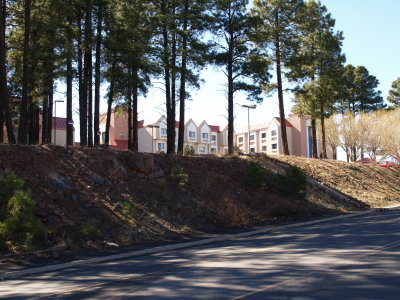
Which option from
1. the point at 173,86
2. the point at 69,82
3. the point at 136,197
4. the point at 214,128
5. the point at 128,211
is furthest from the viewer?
the point at 214,128

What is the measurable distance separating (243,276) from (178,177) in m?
11.4

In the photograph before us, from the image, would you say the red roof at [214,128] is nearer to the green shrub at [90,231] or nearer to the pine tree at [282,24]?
the pine tree at [282,24]

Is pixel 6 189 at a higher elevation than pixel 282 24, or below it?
below

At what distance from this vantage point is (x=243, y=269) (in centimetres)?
827

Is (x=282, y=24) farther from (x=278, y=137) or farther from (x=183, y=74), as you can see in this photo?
(x=278, y=137)

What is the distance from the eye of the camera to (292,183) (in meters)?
22.2

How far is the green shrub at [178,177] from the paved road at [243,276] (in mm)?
7164

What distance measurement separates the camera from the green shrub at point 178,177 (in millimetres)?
18703

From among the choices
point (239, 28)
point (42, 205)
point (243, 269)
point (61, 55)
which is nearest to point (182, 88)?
point (239, 28)

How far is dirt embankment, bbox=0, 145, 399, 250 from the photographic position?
1356 cm

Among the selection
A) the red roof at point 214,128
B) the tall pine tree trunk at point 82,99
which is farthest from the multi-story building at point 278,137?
the tall pine tree trunk at point 82,99

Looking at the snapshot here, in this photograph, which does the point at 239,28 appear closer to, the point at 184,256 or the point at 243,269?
the point at 184,256

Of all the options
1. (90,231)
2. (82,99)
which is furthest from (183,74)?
(90,231)

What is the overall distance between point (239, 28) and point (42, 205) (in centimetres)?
1732
